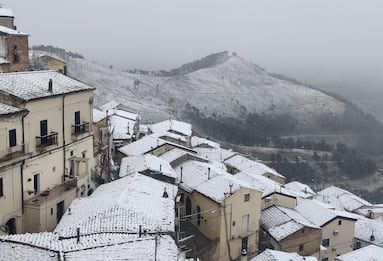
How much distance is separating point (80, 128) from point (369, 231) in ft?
102

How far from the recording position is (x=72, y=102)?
27.4 meters

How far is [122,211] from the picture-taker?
2109 centimetres

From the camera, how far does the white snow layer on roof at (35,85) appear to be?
2377 centimetres

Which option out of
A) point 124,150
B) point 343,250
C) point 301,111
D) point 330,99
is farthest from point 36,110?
point 330,99

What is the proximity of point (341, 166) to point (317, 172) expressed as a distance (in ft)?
24.9

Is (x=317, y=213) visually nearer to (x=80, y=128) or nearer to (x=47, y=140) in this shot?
(x=80, y=128)

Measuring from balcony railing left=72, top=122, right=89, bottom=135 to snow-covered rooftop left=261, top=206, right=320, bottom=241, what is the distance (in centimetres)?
→ 1425

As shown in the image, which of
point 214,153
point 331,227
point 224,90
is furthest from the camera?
point 224,90

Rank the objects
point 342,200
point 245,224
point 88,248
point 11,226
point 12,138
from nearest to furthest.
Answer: point 88,248, point 12,138, point 11,226, point 245,224, point 342,200

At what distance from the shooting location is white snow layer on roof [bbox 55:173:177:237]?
1998cm

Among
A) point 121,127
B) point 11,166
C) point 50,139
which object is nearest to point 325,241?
point 121,127

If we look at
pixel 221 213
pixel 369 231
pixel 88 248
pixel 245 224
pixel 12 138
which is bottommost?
pixel 369 231

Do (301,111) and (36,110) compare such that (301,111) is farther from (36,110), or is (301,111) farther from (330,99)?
(36,110)

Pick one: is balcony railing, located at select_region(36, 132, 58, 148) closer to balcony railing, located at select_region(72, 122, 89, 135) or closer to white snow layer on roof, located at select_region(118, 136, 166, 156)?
balcony railing, located at select_region(72, 122, 89, 135)
